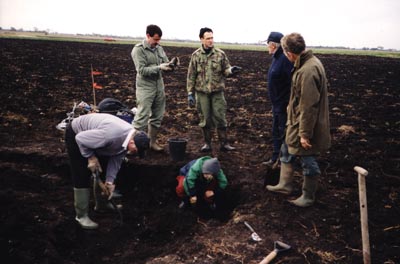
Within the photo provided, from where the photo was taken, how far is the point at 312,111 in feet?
13.7

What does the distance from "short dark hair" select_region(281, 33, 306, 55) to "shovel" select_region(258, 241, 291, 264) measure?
2.27 metres

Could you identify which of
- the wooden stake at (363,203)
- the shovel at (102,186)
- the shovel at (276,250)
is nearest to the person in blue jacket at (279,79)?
the shovel at (276,250)

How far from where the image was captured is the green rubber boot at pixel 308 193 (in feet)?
15.4

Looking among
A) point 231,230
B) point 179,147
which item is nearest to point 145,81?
point 179,147

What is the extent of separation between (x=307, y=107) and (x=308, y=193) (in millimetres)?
1301

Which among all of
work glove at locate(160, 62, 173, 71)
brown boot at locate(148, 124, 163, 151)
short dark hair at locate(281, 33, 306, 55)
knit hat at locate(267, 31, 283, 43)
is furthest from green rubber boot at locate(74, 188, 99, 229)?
knit hat at locate(267, 31, 283, 43)

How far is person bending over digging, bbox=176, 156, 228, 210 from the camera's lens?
4.96 metres

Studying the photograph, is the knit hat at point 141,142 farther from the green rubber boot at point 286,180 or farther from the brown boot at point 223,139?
the brown boot at point 223,139

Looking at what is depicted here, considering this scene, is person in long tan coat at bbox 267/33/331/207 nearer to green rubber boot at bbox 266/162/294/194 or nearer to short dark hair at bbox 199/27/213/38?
green rubber boot at bbox 266/162/294/194

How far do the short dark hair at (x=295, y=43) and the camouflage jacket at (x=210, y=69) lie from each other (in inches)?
87.8

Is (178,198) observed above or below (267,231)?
below

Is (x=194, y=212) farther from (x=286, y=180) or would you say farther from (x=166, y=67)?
(x=166, y=67)

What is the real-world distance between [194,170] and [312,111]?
1858mm

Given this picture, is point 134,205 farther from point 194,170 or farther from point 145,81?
point 145,81
